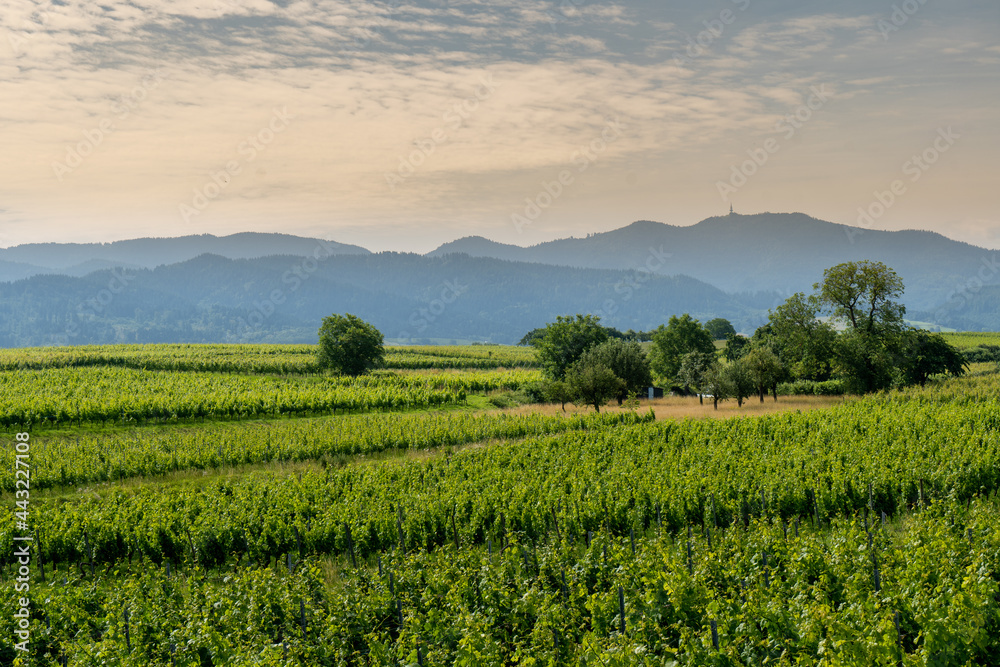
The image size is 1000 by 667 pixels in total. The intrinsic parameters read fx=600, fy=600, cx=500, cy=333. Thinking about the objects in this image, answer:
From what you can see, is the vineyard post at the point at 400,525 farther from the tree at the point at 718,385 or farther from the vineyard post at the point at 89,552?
the tree at the point at 718,385

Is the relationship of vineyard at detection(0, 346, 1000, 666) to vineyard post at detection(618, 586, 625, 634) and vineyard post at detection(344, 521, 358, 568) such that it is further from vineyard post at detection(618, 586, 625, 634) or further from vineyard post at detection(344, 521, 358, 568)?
vineyard post at detection(344, 521, 358, 568)

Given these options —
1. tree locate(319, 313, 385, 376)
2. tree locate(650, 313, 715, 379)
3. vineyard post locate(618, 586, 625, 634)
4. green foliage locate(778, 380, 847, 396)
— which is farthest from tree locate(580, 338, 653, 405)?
vineyard post locate(618, 586, 625, 634)

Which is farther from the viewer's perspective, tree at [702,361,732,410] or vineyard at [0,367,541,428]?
tree at [702,361,732,410]

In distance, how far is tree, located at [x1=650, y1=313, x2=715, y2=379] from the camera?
252 ft

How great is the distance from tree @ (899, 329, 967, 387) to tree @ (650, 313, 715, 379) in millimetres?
24105

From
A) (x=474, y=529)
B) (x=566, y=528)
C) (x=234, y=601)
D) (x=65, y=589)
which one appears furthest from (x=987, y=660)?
(x=65, y=589)

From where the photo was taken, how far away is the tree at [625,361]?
53.8 metres

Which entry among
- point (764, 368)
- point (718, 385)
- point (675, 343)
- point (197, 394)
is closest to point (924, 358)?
point (764, 368)

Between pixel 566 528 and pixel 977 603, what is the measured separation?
1024 centimetres

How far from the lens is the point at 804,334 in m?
57.5

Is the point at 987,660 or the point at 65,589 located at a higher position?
the point at 987,660

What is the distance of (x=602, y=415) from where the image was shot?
39.1m

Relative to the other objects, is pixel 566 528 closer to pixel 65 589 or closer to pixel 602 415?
pixel 65 589

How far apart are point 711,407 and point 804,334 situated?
47.8 ft
